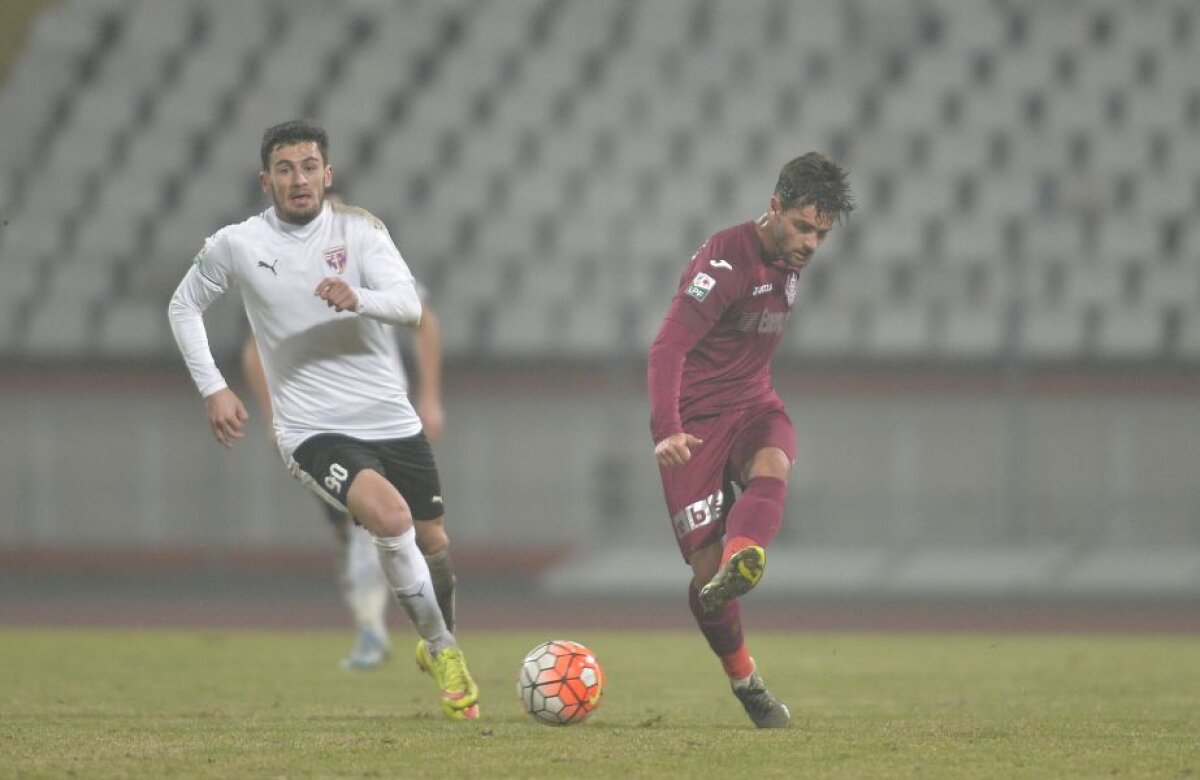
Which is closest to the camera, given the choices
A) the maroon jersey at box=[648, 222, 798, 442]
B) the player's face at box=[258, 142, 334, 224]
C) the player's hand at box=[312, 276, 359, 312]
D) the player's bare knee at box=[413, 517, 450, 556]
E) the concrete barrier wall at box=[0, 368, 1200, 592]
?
the player's hand at box=[312, 276, 359, 312]

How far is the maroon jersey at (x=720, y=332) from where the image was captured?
22.1 ft

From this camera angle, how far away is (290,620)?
14.5 meters

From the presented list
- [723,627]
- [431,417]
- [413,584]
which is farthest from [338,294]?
[431,417]

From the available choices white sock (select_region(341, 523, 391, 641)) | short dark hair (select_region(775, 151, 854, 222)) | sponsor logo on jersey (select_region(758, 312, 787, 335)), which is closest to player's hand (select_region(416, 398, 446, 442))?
white sock (select_region(341, 523, 391, 641))

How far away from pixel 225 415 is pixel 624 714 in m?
2.08

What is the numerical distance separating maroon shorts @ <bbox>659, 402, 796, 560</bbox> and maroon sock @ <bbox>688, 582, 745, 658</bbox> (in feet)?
0.81

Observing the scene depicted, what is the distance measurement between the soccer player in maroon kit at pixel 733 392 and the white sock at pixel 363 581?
333 cm

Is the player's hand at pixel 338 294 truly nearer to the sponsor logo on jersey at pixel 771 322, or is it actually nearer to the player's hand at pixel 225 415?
the player's hand at pixel 225 415

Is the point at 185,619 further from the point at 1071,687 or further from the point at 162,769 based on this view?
A: the point at 162,769

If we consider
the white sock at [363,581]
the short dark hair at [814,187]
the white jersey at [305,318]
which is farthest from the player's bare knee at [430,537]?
the white sock at [363,581]

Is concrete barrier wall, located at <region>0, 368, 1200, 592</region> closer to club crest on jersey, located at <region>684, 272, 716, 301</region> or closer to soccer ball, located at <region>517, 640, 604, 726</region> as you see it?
soccer ball, located at <region>517, 640, 604, 726</region>

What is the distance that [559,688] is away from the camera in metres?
6.75

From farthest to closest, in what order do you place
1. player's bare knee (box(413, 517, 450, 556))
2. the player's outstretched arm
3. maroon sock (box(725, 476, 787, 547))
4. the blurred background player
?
1. the blurred background player
2. the player's outstretched arm
3. player's bare knee (box(413, 517, 450, 556))
4. maroon sock (box(725, 476, 787, 547))

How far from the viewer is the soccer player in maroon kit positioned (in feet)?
22.0
